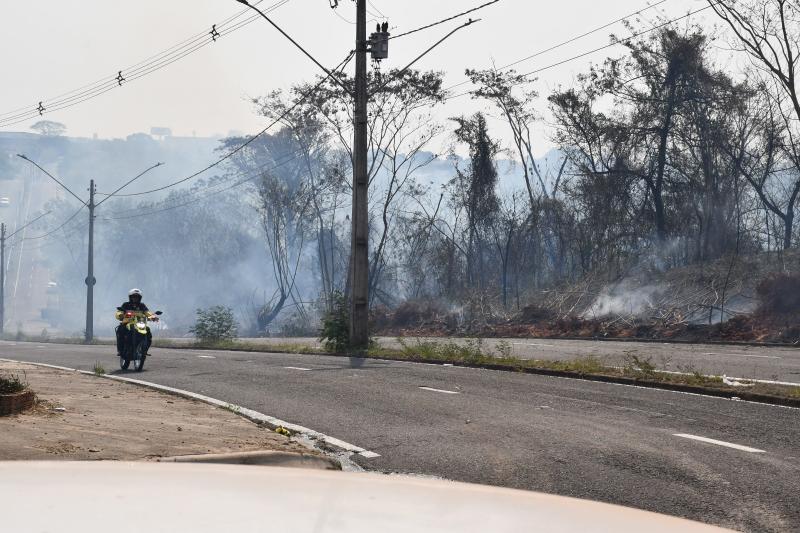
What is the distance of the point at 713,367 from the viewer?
60.6 feet

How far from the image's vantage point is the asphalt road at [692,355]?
17609 mm

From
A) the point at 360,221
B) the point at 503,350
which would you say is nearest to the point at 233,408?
the point at 503,350

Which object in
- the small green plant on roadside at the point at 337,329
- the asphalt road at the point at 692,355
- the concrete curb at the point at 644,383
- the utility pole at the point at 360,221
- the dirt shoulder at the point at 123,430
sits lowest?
the dirt shoulder at the point at 123,430

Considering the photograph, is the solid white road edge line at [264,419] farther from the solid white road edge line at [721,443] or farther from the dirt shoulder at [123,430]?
the solid white road edge line at [721,443]

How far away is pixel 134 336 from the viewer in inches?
783

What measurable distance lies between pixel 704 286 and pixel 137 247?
9179 centimetres

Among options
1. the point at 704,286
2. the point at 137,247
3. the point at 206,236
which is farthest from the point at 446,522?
the point at 137,247

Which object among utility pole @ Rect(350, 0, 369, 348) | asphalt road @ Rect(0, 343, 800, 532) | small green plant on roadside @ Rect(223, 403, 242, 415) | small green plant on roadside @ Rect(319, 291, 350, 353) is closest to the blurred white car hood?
asphalt road @ Rect(0, 343, 800, 532)

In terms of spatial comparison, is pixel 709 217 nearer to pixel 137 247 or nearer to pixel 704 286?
pixel 704 286

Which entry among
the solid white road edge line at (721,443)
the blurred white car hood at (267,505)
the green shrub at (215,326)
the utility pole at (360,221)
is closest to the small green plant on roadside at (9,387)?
the solid white road edge line at (721,443)

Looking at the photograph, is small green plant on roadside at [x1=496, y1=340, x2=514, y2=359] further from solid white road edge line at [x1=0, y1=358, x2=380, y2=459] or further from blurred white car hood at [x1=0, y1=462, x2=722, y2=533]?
blurred white car hood at [x1=0, y1=462, x2=722, y2=533]

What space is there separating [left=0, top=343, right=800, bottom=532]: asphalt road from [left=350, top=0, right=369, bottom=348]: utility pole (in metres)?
7.22

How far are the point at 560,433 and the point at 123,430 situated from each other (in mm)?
4341

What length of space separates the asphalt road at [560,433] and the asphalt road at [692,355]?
3.26 meters
